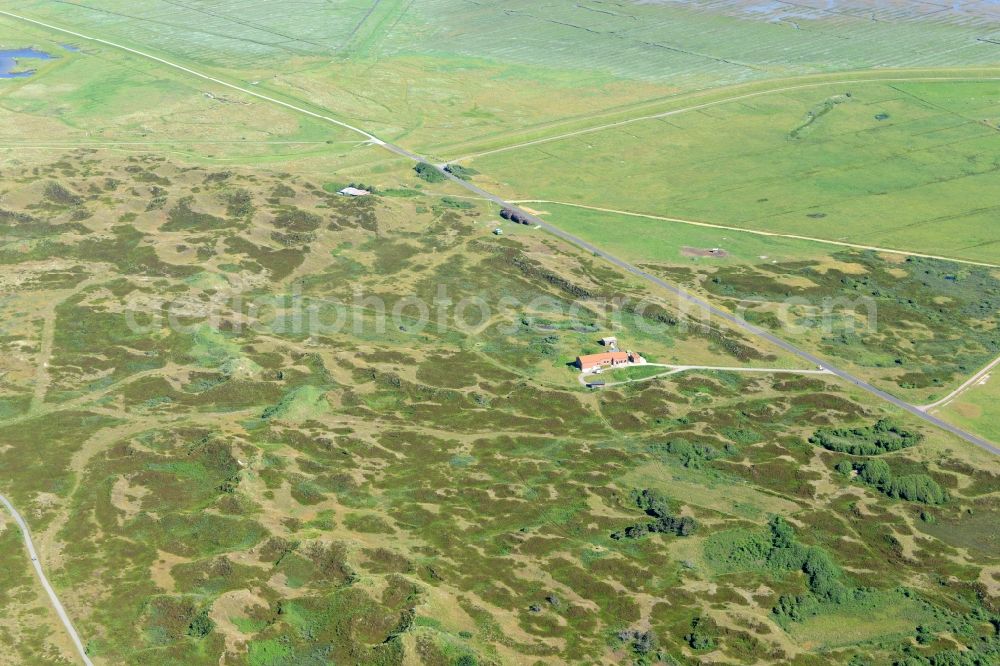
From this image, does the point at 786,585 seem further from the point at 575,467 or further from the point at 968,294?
the point at 968,294

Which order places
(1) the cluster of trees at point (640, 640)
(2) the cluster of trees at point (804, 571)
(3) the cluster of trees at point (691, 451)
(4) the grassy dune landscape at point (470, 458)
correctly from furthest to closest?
(3) the cluster of trees at point (691, 451)
(2) the cluster of trees at point (804, 571)
(4) the grassy dune landscape at point (470, 458)
(1) the cluster of trees at point (640, 640)

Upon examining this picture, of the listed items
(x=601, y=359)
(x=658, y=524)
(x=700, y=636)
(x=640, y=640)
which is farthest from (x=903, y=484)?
(x=601, y=359)

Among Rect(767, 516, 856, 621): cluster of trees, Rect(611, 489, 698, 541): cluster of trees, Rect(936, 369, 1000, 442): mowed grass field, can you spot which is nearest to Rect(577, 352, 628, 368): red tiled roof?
Rect(611, 489, 698, 541): cluster of trees

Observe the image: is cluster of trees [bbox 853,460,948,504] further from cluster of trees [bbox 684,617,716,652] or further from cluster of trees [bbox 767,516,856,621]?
cluster of trees [bbox 684,617,716,652]

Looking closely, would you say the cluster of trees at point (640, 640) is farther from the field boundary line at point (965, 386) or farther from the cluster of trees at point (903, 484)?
the field boundary line at point (965, 386)

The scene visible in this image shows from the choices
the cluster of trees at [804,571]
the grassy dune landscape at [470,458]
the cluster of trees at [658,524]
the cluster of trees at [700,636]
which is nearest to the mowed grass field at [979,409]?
the grassy dune landscape at [470,458]

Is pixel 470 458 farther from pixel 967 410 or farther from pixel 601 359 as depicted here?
pixel 967 410
